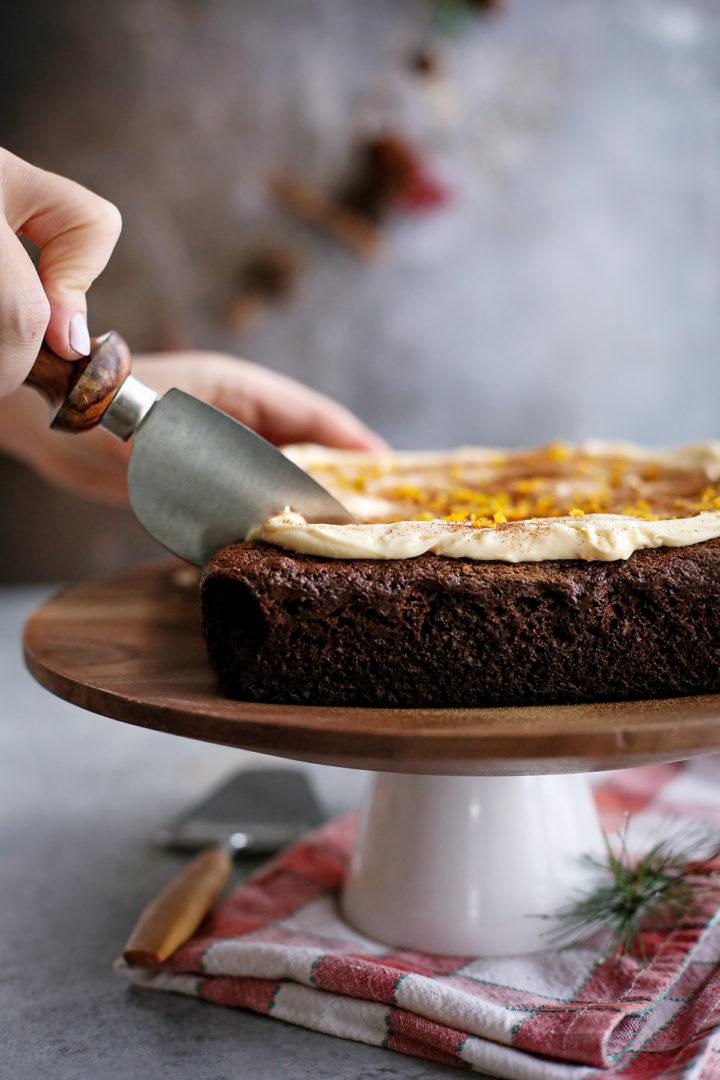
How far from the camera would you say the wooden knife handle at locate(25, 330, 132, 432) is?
3.21ft

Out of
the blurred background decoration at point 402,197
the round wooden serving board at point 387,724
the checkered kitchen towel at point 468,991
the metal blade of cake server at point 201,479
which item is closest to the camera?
the round wooden serving board at point 387,724

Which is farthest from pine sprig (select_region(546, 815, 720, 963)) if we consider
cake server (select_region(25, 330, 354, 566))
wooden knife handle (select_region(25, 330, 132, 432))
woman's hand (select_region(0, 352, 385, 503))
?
woman's hand (select_region(0, 352, 385, 503))

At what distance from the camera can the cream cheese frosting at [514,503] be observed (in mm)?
998

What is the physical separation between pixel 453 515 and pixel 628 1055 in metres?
0.61

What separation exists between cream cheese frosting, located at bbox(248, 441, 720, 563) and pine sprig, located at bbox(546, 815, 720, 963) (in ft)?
1.28

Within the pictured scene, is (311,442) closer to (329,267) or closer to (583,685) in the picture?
(583,685)

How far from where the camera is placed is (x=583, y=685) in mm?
979

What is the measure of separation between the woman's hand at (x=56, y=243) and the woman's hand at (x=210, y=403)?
0.79 m

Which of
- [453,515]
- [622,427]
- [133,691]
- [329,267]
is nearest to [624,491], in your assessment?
[453,515]

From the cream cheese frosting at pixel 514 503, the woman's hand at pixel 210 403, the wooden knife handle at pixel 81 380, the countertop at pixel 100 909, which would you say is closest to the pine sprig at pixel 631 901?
the countertop at pixel 100 909

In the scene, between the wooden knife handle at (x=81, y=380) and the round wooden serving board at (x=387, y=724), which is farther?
the wooden knife handle at (x=81, y=380)

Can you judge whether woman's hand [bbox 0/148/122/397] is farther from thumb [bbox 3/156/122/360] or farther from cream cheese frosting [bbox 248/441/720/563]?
cream cheese frosting [bbox 248/441/720/563]

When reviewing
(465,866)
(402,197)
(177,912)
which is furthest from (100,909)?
(402,197)

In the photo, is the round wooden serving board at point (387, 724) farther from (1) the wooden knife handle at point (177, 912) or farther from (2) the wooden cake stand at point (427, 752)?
(1) the wooden knife handle at point (177, 912)
